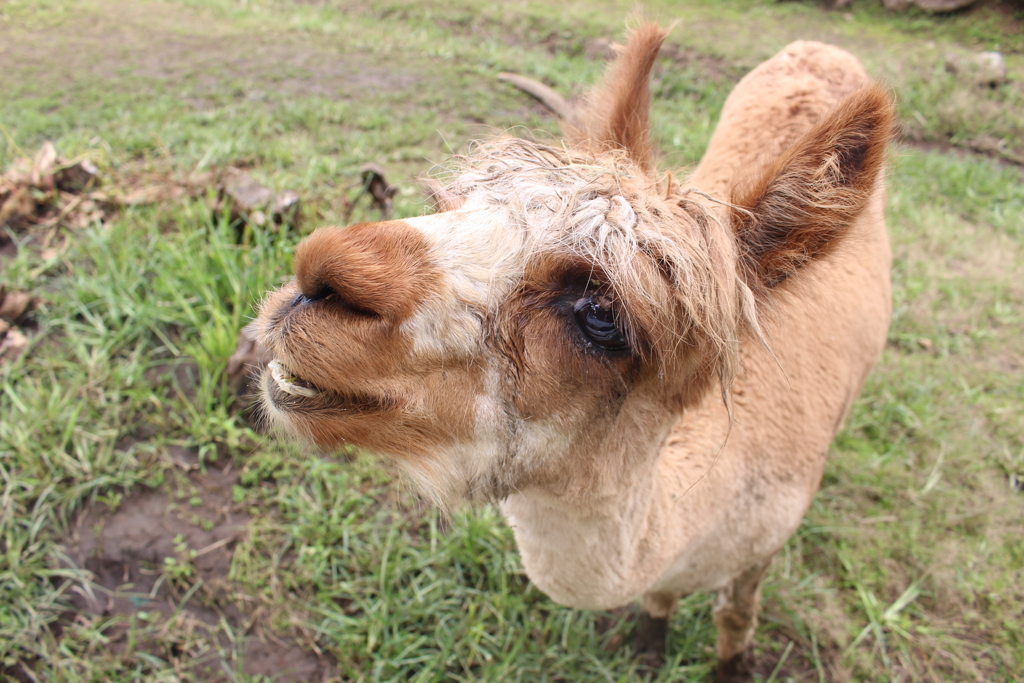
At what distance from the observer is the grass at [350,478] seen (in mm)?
2920

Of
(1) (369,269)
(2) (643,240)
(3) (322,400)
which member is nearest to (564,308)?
(2) (643,240)

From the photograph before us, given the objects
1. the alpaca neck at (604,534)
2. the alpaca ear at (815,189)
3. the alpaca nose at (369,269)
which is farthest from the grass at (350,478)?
the alpaca ear at (815,189)

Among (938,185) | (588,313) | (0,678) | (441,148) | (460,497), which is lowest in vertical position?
(0,678)

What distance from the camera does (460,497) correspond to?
5.26 feet

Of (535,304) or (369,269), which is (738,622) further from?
(369,269)

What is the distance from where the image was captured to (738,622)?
2.78 metres

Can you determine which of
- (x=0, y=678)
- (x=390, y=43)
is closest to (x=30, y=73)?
(x=390, y=43)

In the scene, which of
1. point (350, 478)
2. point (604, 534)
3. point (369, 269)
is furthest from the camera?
point (350, 478)

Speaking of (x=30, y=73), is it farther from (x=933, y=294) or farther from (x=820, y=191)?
(x=933, y=294)

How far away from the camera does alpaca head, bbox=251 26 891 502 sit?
4.28 ft

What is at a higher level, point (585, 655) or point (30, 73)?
point (30, 73)

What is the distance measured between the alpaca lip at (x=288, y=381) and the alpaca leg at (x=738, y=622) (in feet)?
6.93

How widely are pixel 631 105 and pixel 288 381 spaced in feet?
4.47

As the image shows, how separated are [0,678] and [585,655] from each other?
270 cm
